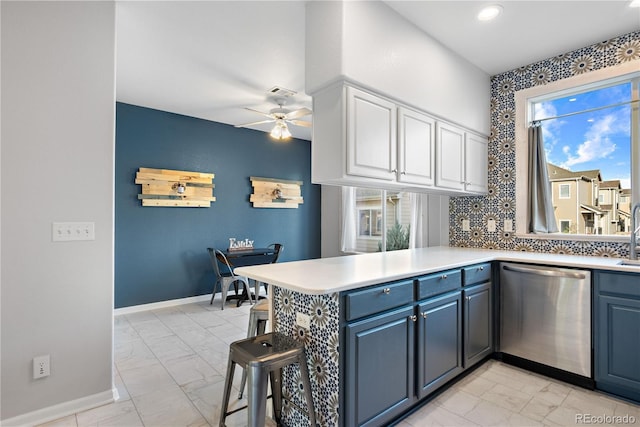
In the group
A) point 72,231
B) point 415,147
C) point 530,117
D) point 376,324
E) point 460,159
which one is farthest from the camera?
point 530,117

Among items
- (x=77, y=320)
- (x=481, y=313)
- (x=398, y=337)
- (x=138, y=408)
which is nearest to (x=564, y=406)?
(x=481, y=313)

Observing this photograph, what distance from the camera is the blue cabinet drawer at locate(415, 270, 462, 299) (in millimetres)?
2088

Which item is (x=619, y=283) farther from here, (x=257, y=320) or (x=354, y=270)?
(x=257, y=320)

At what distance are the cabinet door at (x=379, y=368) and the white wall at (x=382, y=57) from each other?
1.52 m

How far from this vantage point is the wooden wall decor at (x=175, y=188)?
14.6ft

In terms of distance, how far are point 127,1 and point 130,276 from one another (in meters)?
3.29

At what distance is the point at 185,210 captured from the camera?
15.8ft

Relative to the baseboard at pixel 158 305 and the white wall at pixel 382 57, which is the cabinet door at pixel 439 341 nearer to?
the white wall at pixel 382 57

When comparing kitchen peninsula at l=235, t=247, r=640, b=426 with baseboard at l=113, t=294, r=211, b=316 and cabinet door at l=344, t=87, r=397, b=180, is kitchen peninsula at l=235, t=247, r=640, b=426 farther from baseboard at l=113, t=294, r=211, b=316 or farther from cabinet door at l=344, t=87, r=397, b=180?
baseboard at l=113, t=294, r=211, b=316

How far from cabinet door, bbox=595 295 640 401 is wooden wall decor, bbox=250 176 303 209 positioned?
4.47 meters

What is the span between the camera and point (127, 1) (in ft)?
7.65

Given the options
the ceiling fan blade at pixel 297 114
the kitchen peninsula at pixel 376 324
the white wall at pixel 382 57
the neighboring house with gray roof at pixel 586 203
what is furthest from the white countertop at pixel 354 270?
the ceiling fan blade at pixel 297 114

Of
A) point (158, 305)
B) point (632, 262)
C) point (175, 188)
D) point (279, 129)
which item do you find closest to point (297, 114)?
point (279, 129)

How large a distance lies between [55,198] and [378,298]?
205 cm
